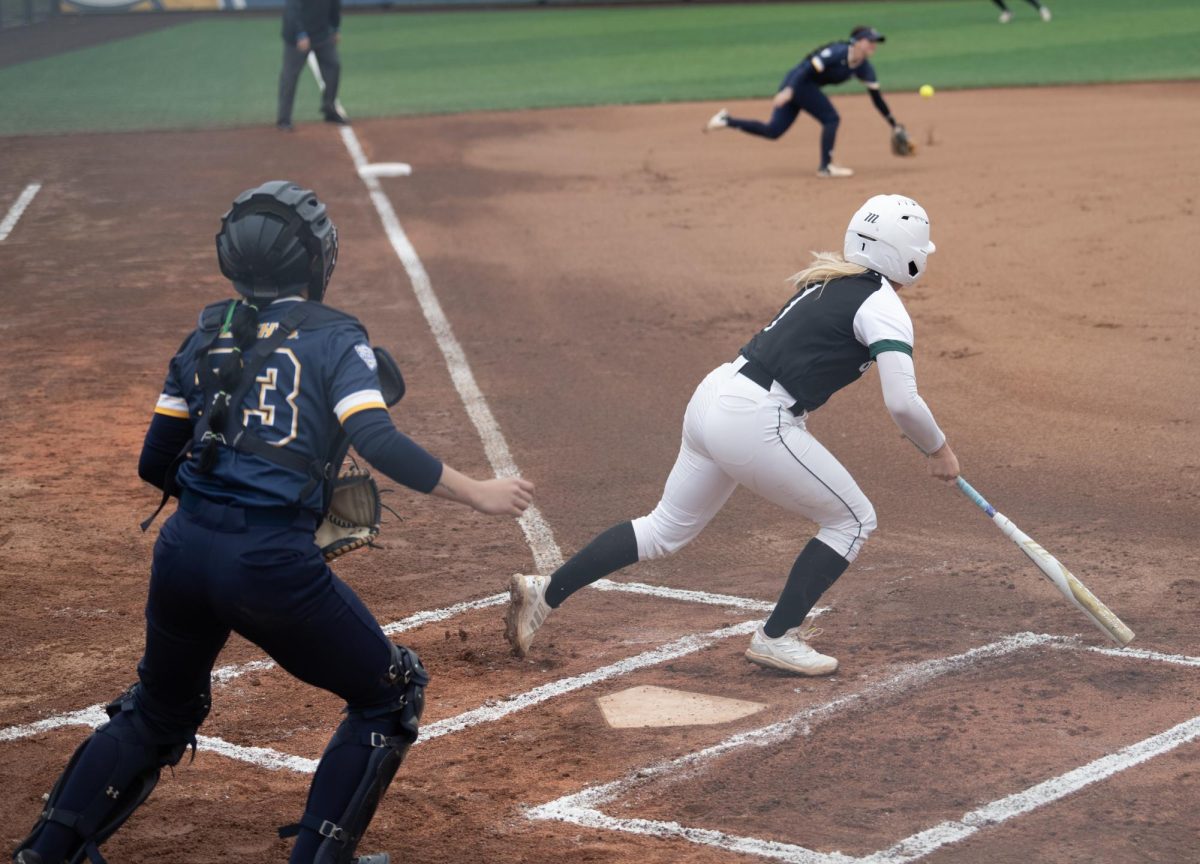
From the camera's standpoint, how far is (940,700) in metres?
5.50

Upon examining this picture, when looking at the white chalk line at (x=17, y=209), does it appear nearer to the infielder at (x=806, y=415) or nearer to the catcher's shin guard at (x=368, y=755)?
the infielder at (x=806, y=415)

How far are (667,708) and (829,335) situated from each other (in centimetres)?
159

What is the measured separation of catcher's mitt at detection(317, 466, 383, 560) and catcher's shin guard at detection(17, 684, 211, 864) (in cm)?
65

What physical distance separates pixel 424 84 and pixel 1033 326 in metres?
16.7

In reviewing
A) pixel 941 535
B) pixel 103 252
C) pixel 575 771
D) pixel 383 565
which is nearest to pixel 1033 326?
pixel 941 535

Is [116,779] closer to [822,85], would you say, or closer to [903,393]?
[903,393]

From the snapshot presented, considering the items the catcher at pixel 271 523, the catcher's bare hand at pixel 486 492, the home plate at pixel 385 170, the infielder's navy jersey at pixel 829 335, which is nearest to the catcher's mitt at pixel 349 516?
the catcher at pixel 271 523

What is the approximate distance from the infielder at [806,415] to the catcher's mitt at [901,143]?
1205 centimetres

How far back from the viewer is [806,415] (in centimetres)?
560

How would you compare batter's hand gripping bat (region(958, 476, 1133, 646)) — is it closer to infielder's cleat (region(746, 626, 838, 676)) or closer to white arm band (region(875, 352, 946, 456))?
white arm band (region(875, 352, 946, 456))

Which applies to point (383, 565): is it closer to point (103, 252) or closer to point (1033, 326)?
point (1033, 326)

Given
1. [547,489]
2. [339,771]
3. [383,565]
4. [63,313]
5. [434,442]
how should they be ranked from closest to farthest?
1. [339,771]
2. [383,565]
3. [547,489]
4. [434,442]
5. [63,313]

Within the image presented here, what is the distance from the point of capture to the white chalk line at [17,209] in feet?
49.5

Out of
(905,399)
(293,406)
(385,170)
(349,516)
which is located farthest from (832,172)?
(293,406)
